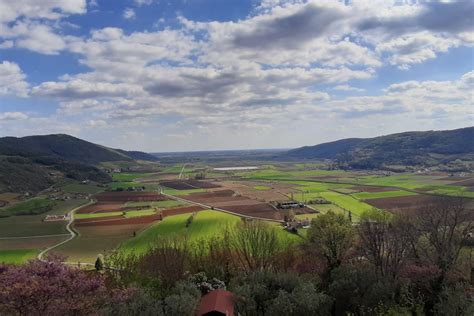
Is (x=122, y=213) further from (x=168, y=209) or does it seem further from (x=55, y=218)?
(x=55, y=218)

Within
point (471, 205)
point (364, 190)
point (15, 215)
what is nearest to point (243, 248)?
point (471, 205)

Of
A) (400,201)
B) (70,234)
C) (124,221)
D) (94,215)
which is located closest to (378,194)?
(400,201)

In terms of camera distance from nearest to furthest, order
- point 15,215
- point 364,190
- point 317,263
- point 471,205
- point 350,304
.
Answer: point 350,304 < point 317,263 < point 471,205 < point 15,215 < point 364,190

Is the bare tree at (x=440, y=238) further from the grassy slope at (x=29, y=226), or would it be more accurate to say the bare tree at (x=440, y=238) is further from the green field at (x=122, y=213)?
the grassy slope at (x=29, y=226)

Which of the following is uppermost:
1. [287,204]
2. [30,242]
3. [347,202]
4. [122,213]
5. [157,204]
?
[157,204]

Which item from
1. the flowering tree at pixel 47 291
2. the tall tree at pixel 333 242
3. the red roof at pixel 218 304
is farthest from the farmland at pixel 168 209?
the flowering tree at pixel 47 291

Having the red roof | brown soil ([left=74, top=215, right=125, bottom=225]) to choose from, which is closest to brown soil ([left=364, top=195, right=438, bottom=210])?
brown soil ([left=74, top=215, right=125, bottom=225])

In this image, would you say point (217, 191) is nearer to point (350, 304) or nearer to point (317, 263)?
point (317, 263)
